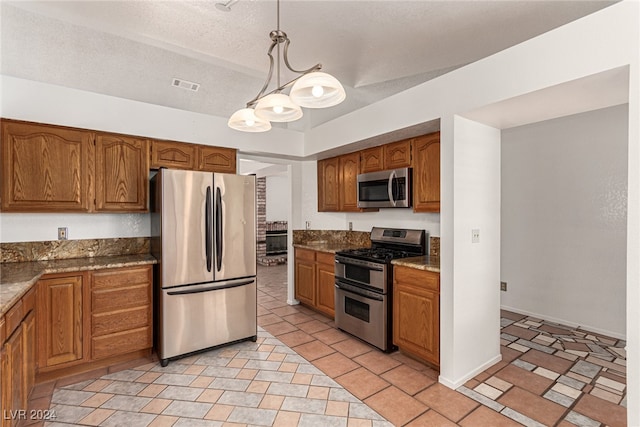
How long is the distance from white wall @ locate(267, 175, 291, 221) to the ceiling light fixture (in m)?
7.25

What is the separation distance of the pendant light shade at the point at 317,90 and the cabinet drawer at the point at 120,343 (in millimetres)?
2613

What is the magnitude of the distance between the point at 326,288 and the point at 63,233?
289cm

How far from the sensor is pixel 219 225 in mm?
3242

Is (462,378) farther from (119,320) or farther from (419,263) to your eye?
(119,320)

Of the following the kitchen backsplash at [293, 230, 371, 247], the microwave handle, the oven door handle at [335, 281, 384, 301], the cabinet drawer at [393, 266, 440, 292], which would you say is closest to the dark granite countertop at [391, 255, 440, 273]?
the cabinet drawer at [393, 266, 440, 292]

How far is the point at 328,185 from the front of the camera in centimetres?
464

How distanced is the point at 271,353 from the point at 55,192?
2.50 m

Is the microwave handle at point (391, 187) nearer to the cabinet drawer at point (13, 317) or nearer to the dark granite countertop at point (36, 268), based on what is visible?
the dark granite countertop at point (36, 268)

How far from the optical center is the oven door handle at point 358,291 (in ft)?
10.7

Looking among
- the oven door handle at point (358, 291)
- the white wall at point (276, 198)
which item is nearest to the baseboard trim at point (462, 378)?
the oven door handle at point (358, 291)

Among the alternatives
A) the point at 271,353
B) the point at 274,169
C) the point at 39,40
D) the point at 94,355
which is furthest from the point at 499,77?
the point at 274,169

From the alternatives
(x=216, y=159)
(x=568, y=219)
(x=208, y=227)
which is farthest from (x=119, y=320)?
(x=568, y=219)

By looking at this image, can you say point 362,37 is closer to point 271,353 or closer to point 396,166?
point 396,166

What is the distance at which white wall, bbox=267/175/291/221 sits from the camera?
951 cm
